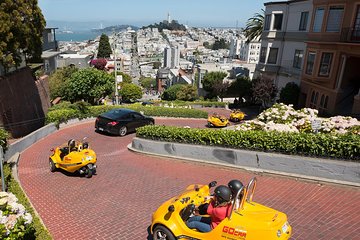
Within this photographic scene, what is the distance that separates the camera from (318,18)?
81.9 ft

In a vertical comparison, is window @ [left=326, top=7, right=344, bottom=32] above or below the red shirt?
above

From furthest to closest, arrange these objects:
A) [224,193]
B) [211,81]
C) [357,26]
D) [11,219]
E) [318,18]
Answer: [211,81] < [318,18] < [357,26] < [224,193] < [11,219]

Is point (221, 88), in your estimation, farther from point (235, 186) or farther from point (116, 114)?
point (235, 186)

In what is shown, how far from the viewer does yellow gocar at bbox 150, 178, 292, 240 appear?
18.4 ft

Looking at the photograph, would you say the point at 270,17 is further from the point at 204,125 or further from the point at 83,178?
the point at 83,178

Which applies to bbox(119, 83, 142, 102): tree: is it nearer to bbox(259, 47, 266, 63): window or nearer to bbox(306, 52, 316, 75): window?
bbox(259, 47, 266, 63): window

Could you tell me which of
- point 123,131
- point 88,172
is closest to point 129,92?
point 123,131

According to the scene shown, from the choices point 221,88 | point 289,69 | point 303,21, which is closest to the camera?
point 303,21

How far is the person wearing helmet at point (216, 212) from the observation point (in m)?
5.93

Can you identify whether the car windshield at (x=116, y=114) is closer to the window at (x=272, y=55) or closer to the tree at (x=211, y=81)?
the window at (x=272, y=55)

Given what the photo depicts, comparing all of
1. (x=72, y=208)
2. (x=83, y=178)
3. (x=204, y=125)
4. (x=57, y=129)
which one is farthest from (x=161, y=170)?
(x=204, y=125)

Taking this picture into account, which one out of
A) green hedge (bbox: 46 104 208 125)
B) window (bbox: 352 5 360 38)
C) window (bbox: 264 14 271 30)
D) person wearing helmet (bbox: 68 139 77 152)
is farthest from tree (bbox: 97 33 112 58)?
person wearing helmet (bbox: 68 139 77 152)

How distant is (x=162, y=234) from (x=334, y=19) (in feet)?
72.9

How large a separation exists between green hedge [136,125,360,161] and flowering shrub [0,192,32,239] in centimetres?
777
